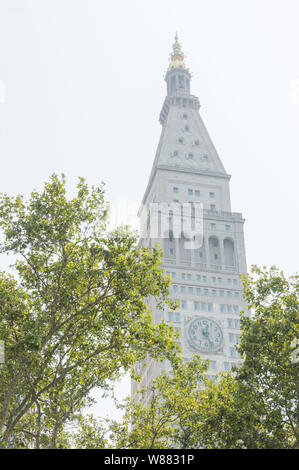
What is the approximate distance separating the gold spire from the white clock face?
54682 mm

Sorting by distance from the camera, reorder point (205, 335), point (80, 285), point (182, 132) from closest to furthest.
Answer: point (80, 285) → point (205, 335) → point (182, 132)

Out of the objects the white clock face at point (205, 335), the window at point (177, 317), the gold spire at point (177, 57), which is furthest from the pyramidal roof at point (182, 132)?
the white clock face at point (205, 335)

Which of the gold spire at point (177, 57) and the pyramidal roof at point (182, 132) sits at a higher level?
the gold spire at point (177, 57)

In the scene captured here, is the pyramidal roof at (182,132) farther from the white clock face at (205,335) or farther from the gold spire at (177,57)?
the white clock face at (205,335)

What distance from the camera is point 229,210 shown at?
87625 mm

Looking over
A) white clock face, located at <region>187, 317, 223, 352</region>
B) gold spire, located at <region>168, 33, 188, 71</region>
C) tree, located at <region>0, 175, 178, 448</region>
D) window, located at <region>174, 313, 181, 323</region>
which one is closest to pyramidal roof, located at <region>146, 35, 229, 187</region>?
gold spire, located at <region>168, 33, 188, 71</region>

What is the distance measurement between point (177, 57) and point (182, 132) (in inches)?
807

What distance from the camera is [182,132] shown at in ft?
321

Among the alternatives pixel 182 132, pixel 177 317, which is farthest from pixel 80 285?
pixel 182 132

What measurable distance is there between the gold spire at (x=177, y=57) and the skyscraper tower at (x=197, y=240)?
13.2 meters

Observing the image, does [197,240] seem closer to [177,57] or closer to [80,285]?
[177,57]

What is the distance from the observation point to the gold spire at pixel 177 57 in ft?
356

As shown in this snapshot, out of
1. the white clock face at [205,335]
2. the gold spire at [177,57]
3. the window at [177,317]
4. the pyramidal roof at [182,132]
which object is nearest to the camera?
the white clock face at [205,335]

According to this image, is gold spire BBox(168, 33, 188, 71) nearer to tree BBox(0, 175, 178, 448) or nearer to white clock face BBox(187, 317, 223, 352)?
white clock face BBox(187, 317, 223, 352)
